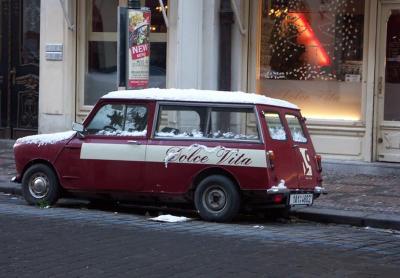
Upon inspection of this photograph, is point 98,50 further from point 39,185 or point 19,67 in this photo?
point 39,185

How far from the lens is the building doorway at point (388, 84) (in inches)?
535

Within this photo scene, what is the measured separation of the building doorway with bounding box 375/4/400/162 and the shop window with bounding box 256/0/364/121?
0.38 m

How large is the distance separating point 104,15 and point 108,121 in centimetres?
624

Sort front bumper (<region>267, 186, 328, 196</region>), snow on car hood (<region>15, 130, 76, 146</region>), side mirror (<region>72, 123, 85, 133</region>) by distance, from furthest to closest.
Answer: snow on car hood (<region>15, 130, 76, 146</region>)
side mirror (<region>72, 123, 85, 133</region>)
front bumper (<region>267, 186, 328, 196</region>)

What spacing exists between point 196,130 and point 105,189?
1.43m

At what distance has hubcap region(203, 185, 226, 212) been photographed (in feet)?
30.2

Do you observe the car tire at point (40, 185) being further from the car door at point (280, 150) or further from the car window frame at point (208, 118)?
the car door at point (280, 150)

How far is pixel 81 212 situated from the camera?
988 cm

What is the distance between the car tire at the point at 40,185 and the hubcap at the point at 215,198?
2.15 meters

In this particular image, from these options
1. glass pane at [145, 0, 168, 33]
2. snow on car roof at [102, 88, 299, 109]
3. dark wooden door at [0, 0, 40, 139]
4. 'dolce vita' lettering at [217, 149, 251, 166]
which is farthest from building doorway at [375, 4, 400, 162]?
dark wooden door at [0, 0, 40, 139]

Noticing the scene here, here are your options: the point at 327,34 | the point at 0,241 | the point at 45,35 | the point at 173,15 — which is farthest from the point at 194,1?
the point at 0,241

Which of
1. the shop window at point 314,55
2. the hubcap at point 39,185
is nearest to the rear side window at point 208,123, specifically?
the hubcap at point 39,185

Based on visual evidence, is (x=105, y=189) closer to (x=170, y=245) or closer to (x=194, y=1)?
(x=170, y=245)

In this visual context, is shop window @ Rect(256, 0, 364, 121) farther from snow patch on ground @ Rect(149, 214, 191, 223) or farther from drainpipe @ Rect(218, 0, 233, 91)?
snow patch on ground @ Rect(149, 214, 191, 223)
